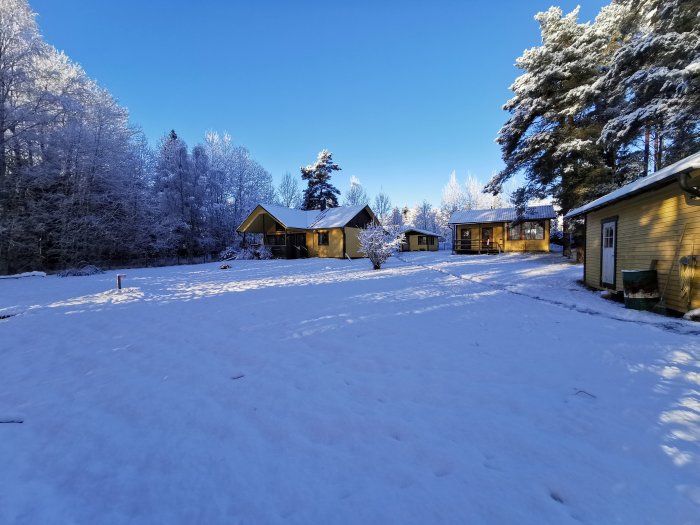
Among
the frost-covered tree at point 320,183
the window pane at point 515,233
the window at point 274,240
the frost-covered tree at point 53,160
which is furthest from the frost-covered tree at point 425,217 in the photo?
the frost-covered tree at point 53,160

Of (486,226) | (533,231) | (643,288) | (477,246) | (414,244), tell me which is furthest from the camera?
(414,244)

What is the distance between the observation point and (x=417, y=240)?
155ft

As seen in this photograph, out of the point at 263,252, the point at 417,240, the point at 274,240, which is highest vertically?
the point at 417,240

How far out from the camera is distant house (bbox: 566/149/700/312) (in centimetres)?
618

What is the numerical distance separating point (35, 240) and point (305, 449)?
2383 centimetres

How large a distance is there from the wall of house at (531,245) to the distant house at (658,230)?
19555 mm

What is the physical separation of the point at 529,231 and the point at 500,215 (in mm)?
3276

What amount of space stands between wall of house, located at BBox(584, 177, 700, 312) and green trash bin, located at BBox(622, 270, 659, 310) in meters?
0.18

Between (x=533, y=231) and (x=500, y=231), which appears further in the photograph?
(x=500, y=231)

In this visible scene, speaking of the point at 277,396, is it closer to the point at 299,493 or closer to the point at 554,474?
the point at 299,493

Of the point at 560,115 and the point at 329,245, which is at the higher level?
the point at 560,115

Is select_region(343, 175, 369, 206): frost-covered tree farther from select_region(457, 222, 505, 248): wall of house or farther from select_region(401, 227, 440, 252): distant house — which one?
select_region(457, 222, 505, 248): wall of house

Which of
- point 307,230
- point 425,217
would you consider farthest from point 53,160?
point 425,217

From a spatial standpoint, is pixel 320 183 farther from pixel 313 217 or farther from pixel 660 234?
pixel 660 234
